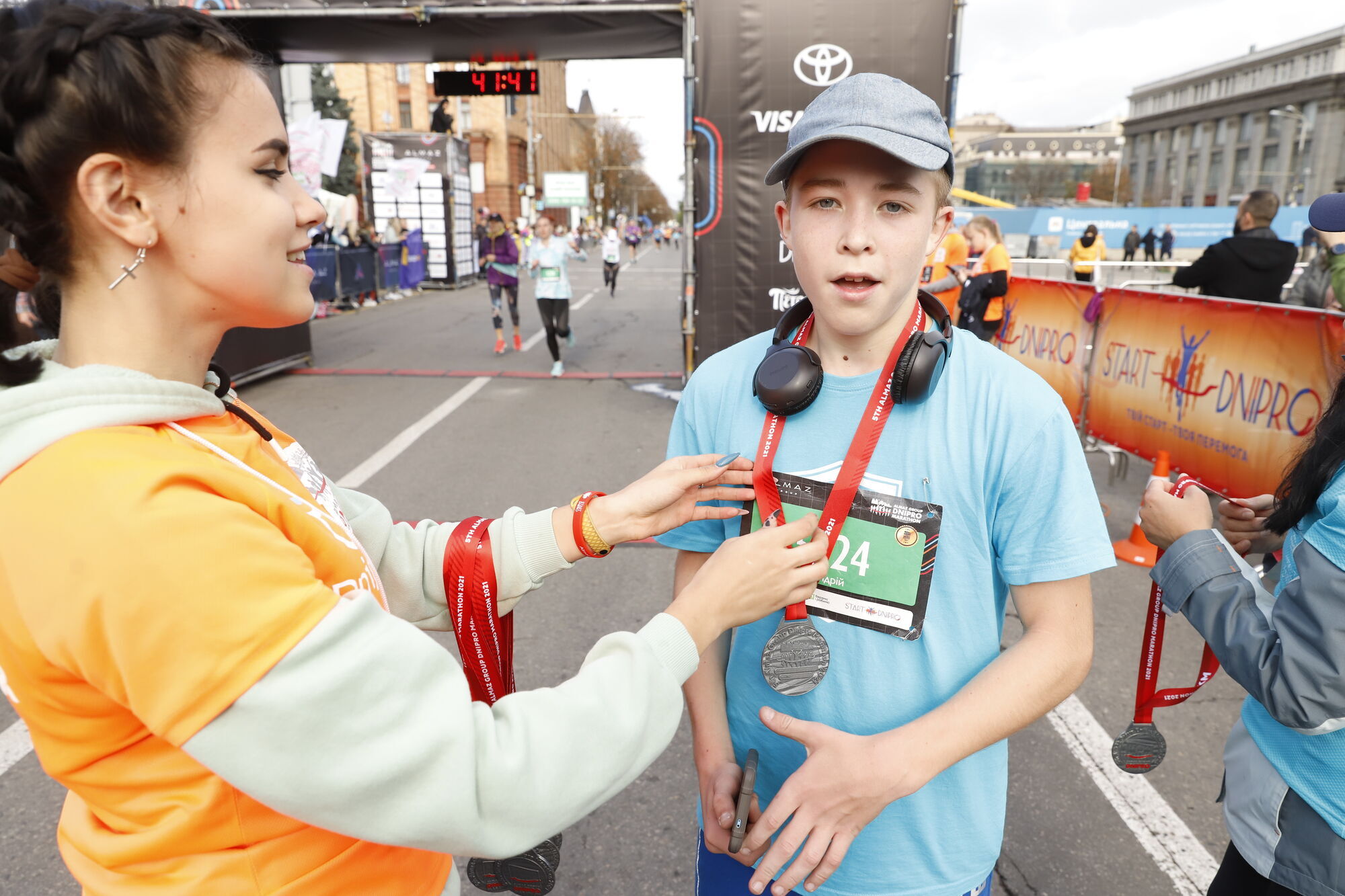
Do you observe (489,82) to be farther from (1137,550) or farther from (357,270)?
(357,270)

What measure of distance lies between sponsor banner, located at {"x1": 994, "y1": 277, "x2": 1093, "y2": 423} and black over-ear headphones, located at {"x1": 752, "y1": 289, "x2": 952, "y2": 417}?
5.44 metres

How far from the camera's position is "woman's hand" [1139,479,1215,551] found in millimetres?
1756

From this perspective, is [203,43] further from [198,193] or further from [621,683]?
[621,683]

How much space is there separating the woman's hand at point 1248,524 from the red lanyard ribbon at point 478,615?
5.78 feet

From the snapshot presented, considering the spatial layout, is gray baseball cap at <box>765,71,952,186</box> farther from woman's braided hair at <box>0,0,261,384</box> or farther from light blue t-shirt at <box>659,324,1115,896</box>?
woman's braided hair at <box>0,0,261,384</box>

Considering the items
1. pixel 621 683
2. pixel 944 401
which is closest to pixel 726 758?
pixel 621 683

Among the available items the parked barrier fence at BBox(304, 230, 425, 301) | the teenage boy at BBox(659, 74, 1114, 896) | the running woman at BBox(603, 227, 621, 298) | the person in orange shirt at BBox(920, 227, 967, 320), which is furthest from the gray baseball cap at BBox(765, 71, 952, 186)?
the running woman at BBox(603, 227, 621, 298)

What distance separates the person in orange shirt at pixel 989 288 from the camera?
28.2 ft

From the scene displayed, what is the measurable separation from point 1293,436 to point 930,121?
4.84 meters

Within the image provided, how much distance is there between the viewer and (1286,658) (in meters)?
1.39

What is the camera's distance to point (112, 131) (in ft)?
3.15

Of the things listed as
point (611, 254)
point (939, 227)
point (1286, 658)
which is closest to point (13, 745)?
point (939, 227)

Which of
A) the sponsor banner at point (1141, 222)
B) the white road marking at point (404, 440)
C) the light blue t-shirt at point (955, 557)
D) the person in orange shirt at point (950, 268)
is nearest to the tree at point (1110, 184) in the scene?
the sponsor banner at point (1141, 222)

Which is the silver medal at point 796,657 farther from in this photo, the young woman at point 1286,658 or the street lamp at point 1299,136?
the street lamp at point 1299,136
